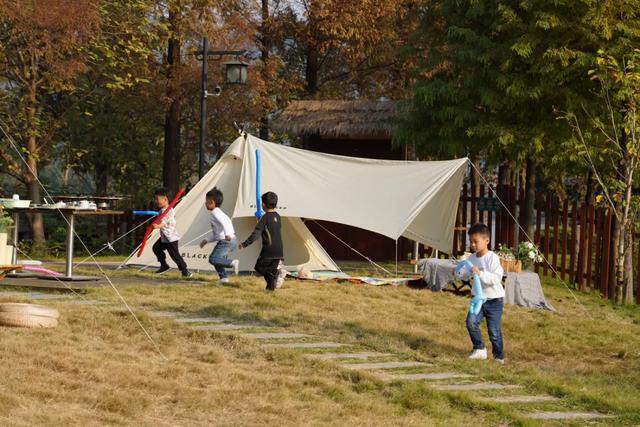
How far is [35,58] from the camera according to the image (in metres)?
19.7

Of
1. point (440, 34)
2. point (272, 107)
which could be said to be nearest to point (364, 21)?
point (272, 107)

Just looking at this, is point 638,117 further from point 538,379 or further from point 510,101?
point 538,379

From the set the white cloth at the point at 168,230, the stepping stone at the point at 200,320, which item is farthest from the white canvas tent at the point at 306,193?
the stepping stone at the point at 200,320

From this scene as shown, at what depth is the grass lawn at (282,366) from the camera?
21.2 ft

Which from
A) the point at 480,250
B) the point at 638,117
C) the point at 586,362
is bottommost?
the point at 586,362

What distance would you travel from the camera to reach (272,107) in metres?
25.3

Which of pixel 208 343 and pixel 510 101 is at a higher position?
pixel 510 101

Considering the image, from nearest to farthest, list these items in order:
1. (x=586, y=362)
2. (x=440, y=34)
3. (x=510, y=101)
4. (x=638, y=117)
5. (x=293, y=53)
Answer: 1. (x=586, y=362)
2. (x=638, y=117)
3. (x=510, y=101)
4. (x=440, y=34)
5. (x=293, y=53)

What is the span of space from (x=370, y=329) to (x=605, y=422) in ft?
12.0

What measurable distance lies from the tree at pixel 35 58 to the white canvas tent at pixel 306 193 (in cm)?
359

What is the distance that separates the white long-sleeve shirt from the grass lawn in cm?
62

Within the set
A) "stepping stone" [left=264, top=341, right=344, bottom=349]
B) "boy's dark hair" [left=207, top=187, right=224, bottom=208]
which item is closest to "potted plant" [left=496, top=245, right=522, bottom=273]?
"boy's dark hair" [left=207, top=187, right=224, bottom=208]

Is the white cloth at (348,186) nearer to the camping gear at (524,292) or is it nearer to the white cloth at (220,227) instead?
the white cloth at (220,227)

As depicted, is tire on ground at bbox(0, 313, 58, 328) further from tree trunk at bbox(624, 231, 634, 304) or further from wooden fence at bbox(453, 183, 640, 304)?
tree trunk at bbox(624, 231, 634, 304)
